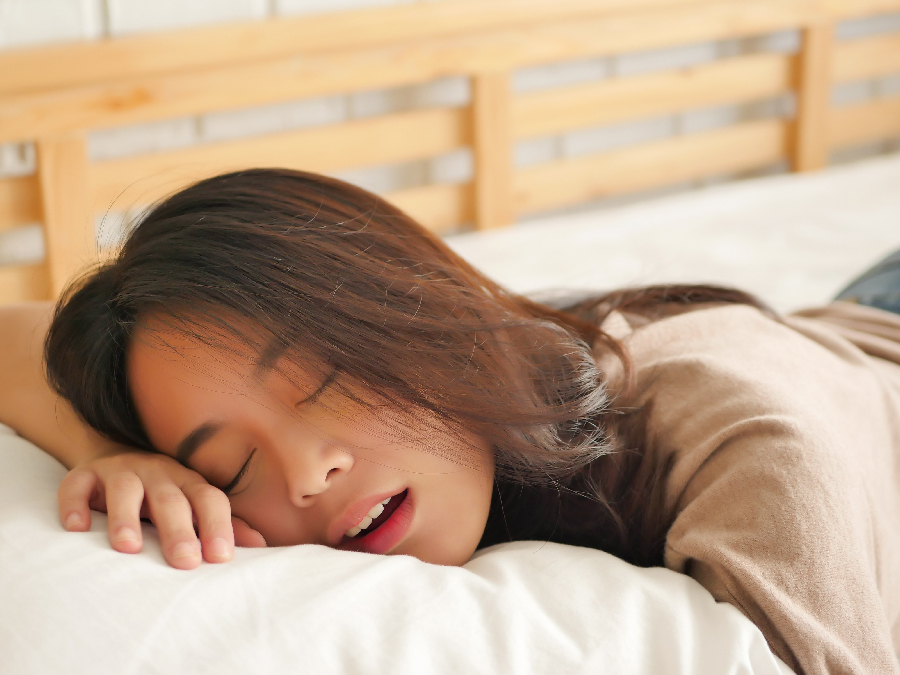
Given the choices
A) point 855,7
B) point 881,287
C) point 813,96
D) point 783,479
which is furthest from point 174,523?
point 855,7

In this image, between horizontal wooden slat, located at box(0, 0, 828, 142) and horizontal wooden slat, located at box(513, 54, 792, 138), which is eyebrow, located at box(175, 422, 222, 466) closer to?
horizontal wooden slat, located at box(0, 0, 828, 142)

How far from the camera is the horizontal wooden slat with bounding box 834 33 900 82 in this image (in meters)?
2.21

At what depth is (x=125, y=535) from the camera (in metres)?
0.55

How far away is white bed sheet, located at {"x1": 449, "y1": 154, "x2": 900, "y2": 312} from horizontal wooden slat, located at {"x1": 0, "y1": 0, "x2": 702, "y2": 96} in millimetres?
377

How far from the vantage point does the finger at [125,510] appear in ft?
1.81

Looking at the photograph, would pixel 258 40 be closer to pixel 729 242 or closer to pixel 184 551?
pixel 729 242

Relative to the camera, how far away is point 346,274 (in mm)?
670

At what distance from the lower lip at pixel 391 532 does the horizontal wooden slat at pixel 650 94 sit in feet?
4.14

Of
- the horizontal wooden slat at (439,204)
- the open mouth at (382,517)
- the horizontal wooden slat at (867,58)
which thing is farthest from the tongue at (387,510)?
the horizontal wooden slat at (867,58)

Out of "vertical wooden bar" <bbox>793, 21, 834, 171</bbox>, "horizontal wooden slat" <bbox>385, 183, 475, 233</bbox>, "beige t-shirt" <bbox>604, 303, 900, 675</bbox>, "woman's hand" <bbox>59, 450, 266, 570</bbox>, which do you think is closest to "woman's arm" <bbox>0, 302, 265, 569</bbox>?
"woman's hand" <bbox>59, 450, 266, 570</bbox>

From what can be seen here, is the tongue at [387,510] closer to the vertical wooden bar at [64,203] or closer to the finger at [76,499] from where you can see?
the finger at [76,499]

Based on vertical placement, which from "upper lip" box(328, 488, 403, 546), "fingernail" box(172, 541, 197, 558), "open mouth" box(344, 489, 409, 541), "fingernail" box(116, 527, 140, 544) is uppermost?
"fingernail" box(116, 527, 140, 544)

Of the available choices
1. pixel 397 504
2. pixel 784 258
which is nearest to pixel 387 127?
pixel 784 258

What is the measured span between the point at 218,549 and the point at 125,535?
56 millimetres
